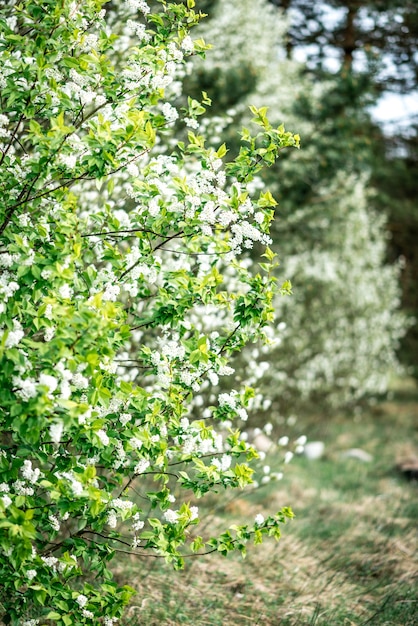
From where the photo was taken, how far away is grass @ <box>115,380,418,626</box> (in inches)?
147

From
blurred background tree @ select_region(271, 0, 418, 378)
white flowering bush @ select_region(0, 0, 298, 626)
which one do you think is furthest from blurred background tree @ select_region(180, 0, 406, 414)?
white flowering bush @ select_region(0, 0, 298, 626)

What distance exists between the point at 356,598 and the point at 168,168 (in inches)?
131

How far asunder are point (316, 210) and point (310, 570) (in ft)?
19.5

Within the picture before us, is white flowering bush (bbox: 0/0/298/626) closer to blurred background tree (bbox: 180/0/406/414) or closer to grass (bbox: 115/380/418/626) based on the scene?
grass (bbox: 115/380/418/626)

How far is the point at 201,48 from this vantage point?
3086 millimetres

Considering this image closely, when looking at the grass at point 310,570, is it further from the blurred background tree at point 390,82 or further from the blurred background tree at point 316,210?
the blurred background tree at point 390,82

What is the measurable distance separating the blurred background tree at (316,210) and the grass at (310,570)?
5.89 feet

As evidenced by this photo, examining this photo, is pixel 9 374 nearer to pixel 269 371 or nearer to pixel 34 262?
pixel 34 262

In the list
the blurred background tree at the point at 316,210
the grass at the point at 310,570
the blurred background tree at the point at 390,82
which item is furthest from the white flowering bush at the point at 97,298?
the blurred background tree at the point at 390,82

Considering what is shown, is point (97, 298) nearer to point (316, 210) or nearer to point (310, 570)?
point (310, 570)

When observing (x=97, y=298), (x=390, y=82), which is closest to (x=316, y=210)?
(x=390, y=82)

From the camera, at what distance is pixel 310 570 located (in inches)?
182

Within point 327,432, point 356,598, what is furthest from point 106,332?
point 327,432

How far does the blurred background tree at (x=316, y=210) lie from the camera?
7.89m
